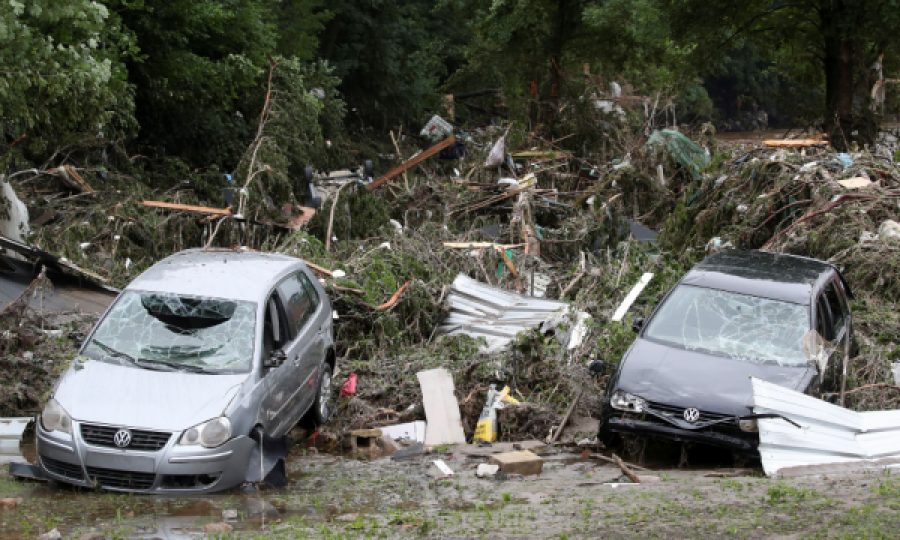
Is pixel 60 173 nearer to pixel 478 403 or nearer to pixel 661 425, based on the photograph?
pixel 478 403

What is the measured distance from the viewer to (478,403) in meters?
8.52

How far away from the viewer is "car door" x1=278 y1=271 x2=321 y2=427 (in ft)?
23.9

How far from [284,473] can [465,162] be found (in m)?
14.5

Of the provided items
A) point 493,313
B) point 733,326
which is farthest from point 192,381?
point 493,313

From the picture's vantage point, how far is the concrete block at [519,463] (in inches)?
262

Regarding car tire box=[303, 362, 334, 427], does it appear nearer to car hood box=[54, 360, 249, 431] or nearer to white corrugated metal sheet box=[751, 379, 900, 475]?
car hood box=[54, 360, 249, 431]

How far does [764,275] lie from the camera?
829cm

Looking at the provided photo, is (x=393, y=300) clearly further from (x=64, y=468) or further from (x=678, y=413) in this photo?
(x=64, y=468)

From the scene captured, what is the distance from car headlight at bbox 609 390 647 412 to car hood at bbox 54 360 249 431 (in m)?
2.94

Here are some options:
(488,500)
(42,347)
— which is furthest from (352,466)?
(42,347)

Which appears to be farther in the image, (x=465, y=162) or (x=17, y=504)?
(x=465, y=162)

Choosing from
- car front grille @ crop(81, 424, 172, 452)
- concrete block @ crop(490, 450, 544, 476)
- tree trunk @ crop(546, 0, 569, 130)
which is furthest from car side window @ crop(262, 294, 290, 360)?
tree trunk @ crop(546, 0, 569, 130)

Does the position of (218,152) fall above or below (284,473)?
above

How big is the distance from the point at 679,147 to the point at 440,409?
10.9 metres
